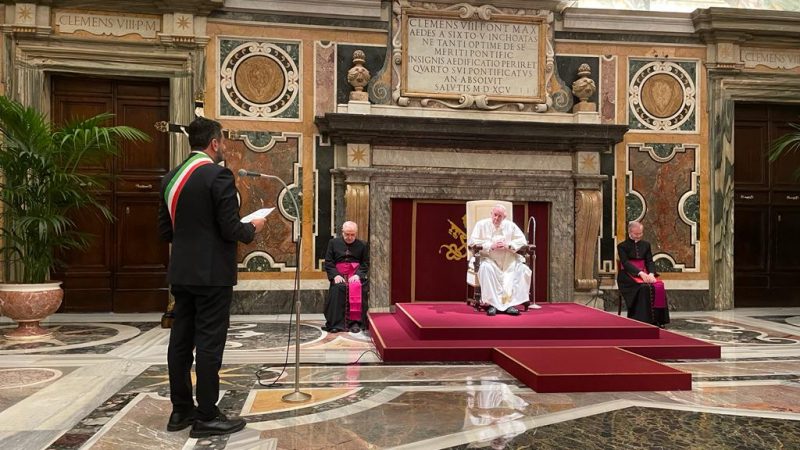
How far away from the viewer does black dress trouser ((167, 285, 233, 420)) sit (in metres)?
2.81

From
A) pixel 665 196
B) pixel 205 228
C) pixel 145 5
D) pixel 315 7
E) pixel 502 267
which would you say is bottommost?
pixel 502 267

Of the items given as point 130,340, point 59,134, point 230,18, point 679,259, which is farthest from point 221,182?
point 679,259

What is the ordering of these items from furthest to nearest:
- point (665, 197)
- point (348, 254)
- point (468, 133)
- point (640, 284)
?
point (665, 197)
point (468, 133)
point (640, 284)
point (348, 254)

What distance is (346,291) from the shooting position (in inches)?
239

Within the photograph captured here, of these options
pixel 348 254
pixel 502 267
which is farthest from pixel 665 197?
pixel 348 254

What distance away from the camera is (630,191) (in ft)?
26.3

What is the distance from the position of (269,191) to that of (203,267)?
191 inches

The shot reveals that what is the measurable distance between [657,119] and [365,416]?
660 centimetres

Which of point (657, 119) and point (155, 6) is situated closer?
point (155, 6)

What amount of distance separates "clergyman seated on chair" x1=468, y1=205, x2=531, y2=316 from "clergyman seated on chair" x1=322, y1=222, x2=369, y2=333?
4.04 ft

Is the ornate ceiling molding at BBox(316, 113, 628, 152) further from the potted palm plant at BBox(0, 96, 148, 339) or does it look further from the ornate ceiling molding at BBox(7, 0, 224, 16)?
the potted palm plant at BBox(0, 96, 148, 339)

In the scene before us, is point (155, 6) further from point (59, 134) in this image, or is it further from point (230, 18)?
point (59, 134)

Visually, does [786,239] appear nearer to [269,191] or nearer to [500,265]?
[500,265]

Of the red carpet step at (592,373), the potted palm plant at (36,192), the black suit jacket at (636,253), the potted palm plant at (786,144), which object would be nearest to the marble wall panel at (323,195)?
the potted palm plant at (36,192)
